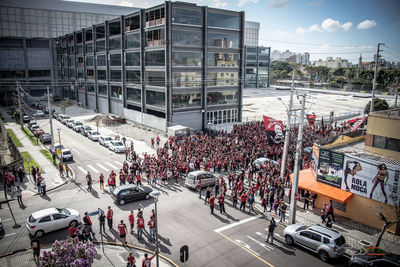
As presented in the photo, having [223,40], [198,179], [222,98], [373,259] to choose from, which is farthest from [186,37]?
[373,259]

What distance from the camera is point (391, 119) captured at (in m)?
20.8

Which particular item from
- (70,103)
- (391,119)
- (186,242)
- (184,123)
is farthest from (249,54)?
(186,242)

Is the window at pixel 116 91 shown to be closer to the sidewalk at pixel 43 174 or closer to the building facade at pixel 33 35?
the sidewalk at pixel 43 174

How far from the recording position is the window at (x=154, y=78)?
46.5 meters

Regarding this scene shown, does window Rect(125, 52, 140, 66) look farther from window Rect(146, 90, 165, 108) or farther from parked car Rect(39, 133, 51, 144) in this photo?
parked car Rect(39, 133, 51, 144)

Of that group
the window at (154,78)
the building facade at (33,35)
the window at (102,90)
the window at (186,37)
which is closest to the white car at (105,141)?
the window at (154,78)

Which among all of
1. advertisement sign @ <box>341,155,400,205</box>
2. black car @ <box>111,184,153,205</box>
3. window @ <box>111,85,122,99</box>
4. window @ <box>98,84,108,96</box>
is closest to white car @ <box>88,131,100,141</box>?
window @ <box>111,85,122,99</box>

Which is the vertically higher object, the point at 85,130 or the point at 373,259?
the point at 85,130

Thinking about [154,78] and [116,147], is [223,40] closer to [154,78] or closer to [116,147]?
[154,78]

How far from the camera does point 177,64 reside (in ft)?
149

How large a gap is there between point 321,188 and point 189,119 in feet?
95.7

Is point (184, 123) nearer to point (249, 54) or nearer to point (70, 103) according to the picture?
point (70, 103)

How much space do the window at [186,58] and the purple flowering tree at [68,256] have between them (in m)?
37.2

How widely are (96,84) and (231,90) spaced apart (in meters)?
35.0
